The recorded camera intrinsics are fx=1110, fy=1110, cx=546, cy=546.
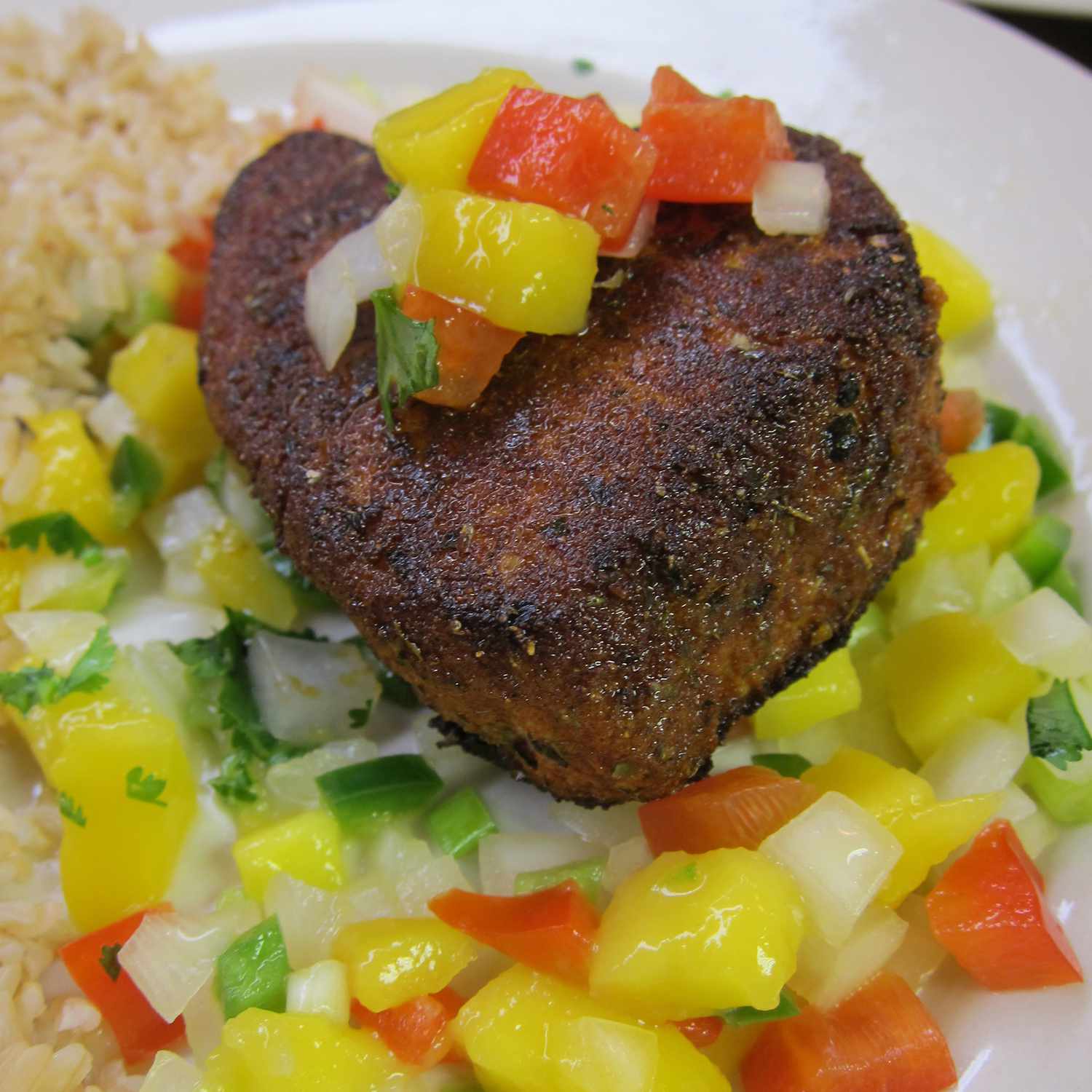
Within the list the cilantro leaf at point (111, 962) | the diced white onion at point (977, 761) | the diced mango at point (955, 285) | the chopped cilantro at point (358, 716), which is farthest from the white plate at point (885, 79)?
the cilantro leaf at point (111, 962)

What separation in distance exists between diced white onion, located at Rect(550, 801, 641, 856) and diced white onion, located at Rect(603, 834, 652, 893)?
84 mm

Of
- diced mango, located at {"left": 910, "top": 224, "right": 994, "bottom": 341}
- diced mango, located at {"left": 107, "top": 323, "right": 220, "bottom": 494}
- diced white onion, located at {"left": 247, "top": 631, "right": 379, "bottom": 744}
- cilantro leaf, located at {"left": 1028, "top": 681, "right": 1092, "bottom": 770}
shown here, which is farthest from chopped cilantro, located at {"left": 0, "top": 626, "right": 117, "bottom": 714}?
diced mango, located at {"left": 910, "top": 224, "right": 994, "bottom": 341}

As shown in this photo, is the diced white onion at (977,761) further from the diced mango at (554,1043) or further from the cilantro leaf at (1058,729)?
the diced mango at (554,1043)

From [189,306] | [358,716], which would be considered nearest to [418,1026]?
[358,716]

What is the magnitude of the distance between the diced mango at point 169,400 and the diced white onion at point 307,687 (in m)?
0.73

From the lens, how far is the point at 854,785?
225 centimetres

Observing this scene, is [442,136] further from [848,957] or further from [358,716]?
[848,957]

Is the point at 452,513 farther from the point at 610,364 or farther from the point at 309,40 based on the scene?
the point at 309,40

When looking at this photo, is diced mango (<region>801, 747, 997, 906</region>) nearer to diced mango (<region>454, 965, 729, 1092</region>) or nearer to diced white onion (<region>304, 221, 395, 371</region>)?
diced mango (<region>454, 965, 729, 1092</region>)

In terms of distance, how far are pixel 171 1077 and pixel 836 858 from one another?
1300 millimetres

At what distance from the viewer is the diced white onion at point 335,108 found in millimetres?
3721

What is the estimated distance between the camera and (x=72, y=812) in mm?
2408

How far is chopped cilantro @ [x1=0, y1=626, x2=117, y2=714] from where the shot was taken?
254cm

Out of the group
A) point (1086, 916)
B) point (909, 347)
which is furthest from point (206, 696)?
point (1086, 916)
